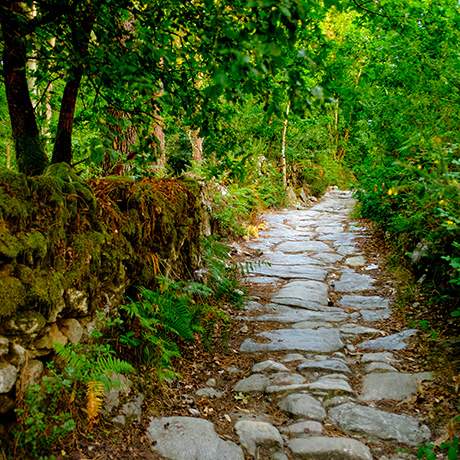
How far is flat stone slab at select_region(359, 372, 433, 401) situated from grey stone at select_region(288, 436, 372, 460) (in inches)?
27.5

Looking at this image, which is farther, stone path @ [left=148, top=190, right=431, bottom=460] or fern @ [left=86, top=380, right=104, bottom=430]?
A: stone path @ [left=148, top=190, right=431, bottom=460]

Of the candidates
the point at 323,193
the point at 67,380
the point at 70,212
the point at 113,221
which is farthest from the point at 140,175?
the point at 323,193

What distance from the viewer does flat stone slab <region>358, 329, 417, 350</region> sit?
464 cm

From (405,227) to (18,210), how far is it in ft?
17.2

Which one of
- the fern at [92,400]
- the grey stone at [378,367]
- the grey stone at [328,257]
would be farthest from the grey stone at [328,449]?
the grey stone at [328,257]

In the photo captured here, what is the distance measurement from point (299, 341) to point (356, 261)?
3.56 metres

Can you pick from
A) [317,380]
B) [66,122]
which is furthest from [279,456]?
[66,122]

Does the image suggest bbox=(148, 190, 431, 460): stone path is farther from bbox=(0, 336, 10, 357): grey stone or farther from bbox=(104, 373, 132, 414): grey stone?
bbox=(0, 336, 10, 357): grey stone

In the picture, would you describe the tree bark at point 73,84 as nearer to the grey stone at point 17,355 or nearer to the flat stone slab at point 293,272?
the grey stone at point 17,355

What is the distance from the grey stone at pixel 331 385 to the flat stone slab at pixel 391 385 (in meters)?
0.14

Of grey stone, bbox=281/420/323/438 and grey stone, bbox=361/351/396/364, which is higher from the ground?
grey stone, bbox=361/351/396/364

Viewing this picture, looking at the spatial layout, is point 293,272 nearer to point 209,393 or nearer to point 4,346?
point 209,393

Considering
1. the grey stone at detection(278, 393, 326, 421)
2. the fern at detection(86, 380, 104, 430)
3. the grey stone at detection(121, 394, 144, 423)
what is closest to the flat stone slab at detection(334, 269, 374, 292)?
the grey stone at detection(278, 393, 326, 421)

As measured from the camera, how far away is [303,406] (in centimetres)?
359
